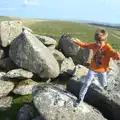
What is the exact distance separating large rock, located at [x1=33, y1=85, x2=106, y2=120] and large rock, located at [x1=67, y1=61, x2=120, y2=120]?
89 centimetres

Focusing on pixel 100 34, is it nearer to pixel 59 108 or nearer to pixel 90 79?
pixel 90 79

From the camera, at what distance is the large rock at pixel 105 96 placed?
2014 cm

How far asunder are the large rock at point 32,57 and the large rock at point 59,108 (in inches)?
252

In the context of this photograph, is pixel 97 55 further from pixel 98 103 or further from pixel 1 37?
pixel 1 37

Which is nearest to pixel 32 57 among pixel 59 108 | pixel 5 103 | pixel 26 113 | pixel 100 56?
pixel 5 103

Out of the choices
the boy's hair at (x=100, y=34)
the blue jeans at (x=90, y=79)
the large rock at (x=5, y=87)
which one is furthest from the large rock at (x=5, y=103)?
the boy's hair at (x=100, y=34)

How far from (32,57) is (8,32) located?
4042 millimetres

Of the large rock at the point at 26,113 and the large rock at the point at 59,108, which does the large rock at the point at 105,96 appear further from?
the large rock at the point at 26,113

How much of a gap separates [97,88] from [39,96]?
363 centimetres

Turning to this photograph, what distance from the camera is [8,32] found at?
2881cm

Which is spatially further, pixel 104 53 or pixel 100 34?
pixel 104 53

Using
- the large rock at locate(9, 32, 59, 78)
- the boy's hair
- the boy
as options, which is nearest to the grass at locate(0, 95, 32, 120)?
the large rock at locate(9, 32, 59, 78)

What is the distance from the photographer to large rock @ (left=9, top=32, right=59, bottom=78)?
1032 inches

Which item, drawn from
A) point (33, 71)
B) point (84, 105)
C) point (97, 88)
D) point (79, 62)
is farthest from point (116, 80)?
point (79, 62)
